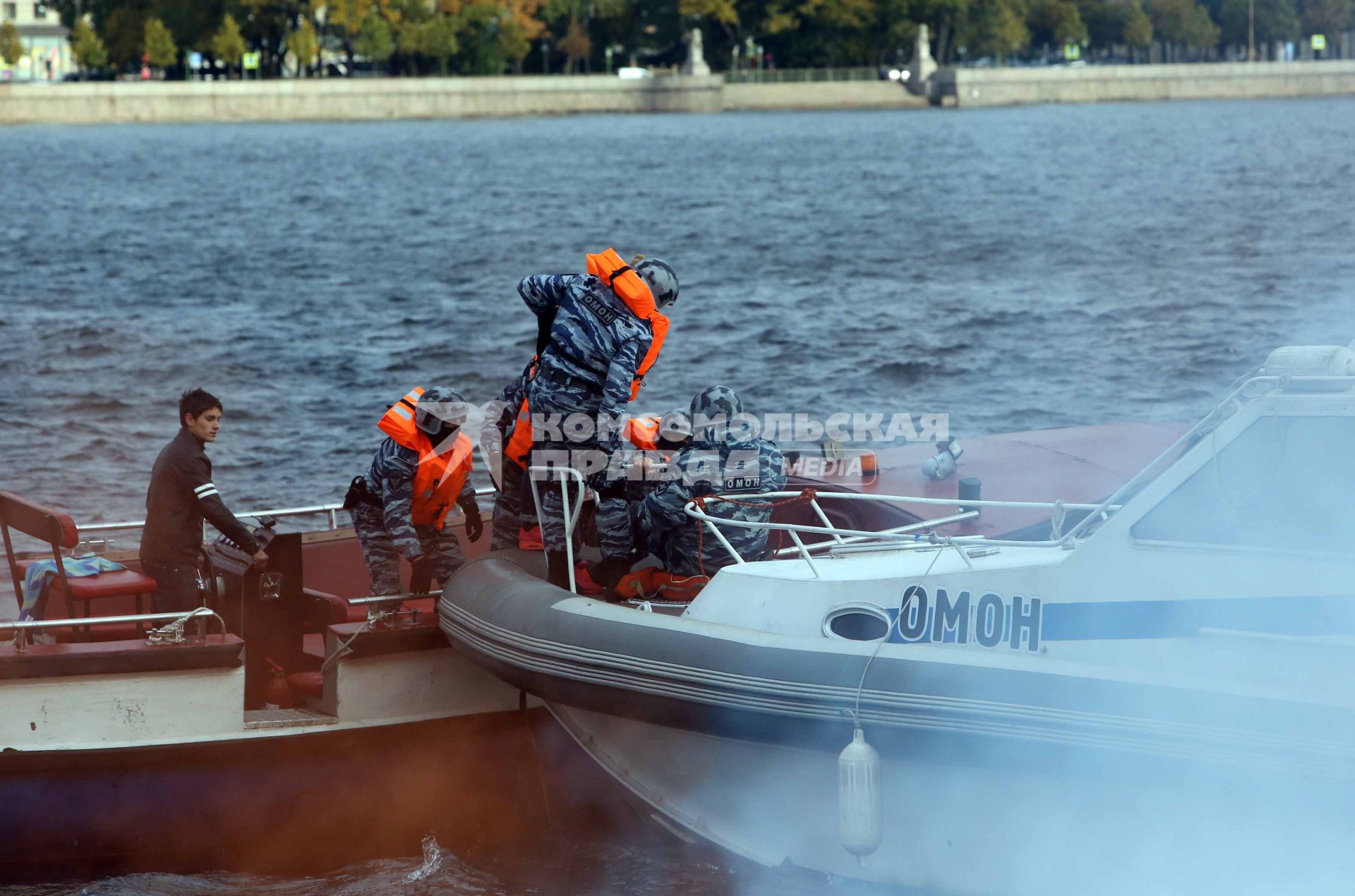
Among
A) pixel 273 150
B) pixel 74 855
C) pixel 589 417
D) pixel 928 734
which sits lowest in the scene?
pixel 74 855

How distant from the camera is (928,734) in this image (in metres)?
5.01

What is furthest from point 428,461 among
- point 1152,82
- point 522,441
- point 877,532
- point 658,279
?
point 1152,82

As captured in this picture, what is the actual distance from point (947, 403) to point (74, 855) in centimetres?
1177

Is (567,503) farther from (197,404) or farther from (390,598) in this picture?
(197,404)

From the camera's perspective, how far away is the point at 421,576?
265 inches

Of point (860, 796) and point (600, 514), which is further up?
point (600, 514)

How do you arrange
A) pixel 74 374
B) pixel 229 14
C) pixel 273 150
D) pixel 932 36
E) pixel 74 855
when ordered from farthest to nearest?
pixel 932 36
pixel 229 14
pixel 273 150
pixel 74 374
pixel 74 855

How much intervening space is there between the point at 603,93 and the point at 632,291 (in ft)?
324

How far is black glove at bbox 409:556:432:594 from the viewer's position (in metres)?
→ 6.71

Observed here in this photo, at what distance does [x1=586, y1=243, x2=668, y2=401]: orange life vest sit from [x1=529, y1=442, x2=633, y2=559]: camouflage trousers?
0.38m

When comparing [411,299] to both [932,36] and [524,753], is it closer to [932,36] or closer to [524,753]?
[524,753]

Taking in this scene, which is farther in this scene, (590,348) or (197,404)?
(590,348)

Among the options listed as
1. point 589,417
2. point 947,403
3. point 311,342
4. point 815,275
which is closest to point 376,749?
point 589,417

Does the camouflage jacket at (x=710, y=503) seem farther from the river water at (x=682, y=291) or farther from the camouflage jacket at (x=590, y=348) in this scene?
the river water at (x=682, y=291)
